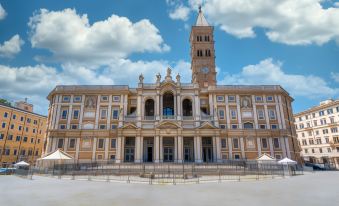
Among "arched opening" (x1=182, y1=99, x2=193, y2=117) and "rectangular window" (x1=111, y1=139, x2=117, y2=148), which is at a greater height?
"arched opening" (x1=182, y1=99, x2=193, y2=117)

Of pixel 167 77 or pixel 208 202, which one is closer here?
pixel 208 202

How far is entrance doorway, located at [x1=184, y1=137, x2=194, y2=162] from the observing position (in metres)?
40.8

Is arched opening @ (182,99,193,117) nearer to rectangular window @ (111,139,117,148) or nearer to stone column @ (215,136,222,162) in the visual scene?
stone column @ (215,136,222,162)

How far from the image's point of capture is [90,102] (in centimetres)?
4347

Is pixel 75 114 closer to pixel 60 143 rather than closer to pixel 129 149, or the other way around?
pixel 60 143

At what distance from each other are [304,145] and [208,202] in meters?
66.2

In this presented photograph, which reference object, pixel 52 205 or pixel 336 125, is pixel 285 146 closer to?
pixel 336 125

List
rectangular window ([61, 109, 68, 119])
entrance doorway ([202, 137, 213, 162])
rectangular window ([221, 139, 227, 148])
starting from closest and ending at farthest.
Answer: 1. rectangular window ([221, 139, 227, 148])
2. entrance doorway ([202, 137, 213, 162])
3. rectangular window ([61, 109, 68, 119])

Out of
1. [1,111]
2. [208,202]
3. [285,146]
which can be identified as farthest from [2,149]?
[285,146]

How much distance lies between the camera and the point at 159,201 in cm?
995

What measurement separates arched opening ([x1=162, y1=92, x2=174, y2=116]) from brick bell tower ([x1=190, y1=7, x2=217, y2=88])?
516 inches

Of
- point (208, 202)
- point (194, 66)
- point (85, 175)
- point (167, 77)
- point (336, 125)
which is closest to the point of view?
point (208, 202)

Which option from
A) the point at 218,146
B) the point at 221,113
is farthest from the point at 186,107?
the point at 218,146

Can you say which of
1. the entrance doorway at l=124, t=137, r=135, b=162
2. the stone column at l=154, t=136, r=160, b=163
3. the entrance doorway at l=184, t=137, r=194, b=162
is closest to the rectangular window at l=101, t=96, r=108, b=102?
the entrance doorway at l=124, t=137, r=135, b=162
